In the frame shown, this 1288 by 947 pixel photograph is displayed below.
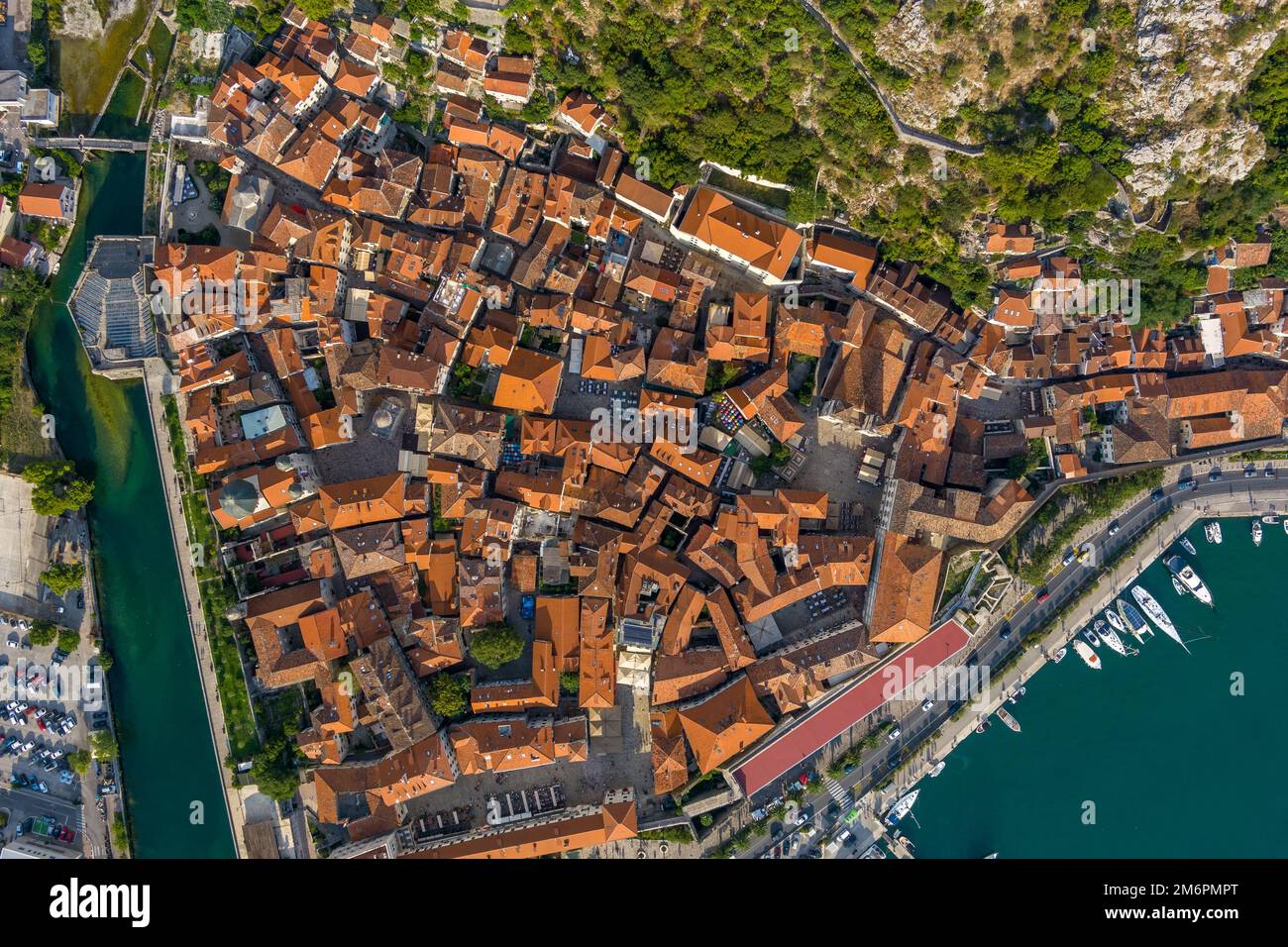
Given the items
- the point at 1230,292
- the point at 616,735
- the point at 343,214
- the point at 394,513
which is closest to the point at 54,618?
the point at 394,513

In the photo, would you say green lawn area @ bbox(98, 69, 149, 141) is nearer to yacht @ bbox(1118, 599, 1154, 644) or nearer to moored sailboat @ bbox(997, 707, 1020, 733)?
moored sailboat @ bbox(997, 707, 1020, 733)

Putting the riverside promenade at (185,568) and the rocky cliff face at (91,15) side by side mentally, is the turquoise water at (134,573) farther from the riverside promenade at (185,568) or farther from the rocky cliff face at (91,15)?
the rocky cliff face at (91,15)

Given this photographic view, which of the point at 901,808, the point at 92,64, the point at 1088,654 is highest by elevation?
the point at 92,64

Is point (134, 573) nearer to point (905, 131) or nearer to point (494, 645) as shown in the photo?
point (494, 645)

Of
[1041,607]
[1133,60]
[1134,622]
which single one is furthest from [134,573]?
[1133,60]
